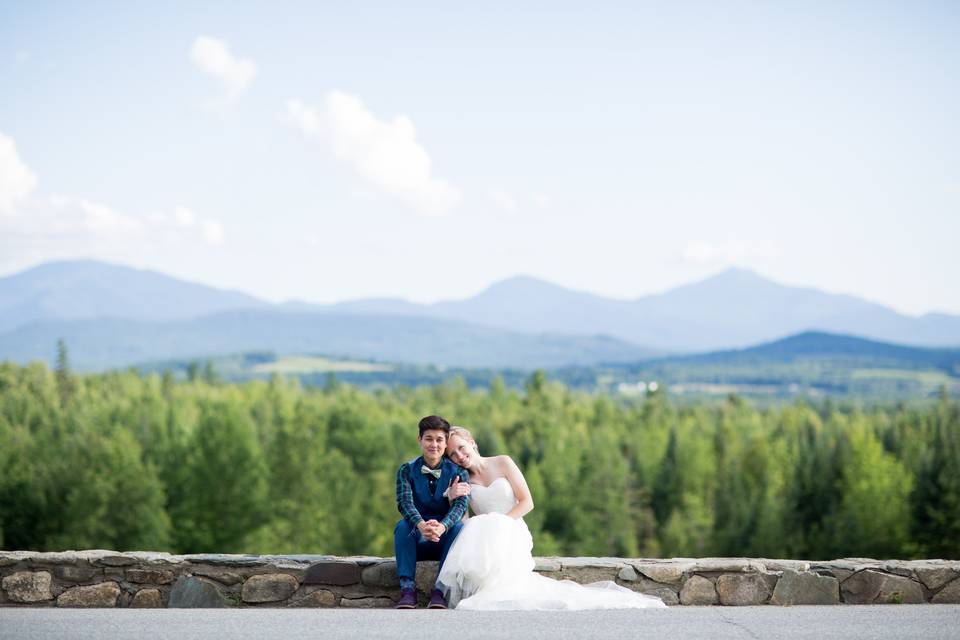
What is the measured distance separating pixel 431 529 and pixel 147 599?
285 cm

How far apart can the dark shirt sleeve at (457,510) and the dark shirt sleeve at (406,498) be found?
0.23m

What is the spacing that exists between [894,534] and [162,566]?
175ft

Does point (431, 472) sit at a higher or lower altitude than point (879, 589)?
higher

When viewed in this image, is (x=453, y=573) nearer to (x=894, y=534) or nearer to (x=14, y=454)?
(x=894, y=534)

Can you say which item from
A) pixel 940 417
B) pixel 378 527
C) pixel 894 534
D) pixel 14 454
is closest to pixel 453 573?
pixel 894 534

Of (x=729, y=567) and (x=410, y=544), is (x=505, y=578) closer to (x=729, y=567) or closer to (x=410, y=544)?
(x=410, y=544)

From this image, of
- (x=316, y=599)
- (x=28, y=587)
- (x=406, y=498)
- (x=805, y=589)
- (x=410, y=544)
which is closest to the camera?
(x=410, y=544)

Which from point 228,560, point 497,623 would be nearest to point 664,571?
point 497,623

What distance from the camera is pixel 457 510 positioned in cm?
990

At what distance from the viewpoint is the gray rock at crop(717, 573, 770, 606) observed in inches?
397

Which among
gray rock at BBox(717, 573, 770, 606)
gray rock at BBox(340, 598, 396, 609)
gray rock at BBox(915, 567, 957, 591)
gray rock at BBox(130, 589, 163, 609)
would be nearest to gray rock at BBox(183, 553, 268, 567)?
gray rock at BBox(130, 589, 163, 609)

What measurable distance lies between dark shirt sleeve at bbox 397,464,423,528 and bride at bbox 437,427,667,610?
1.15ft

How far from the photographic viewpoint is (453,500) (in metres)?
9.97

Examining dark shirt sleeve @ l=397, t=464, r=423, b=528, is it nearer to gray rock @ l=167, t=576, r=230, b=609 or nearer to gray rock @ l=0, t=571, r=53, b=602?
gray rock @ l=167, t=576, r=230, b=609
